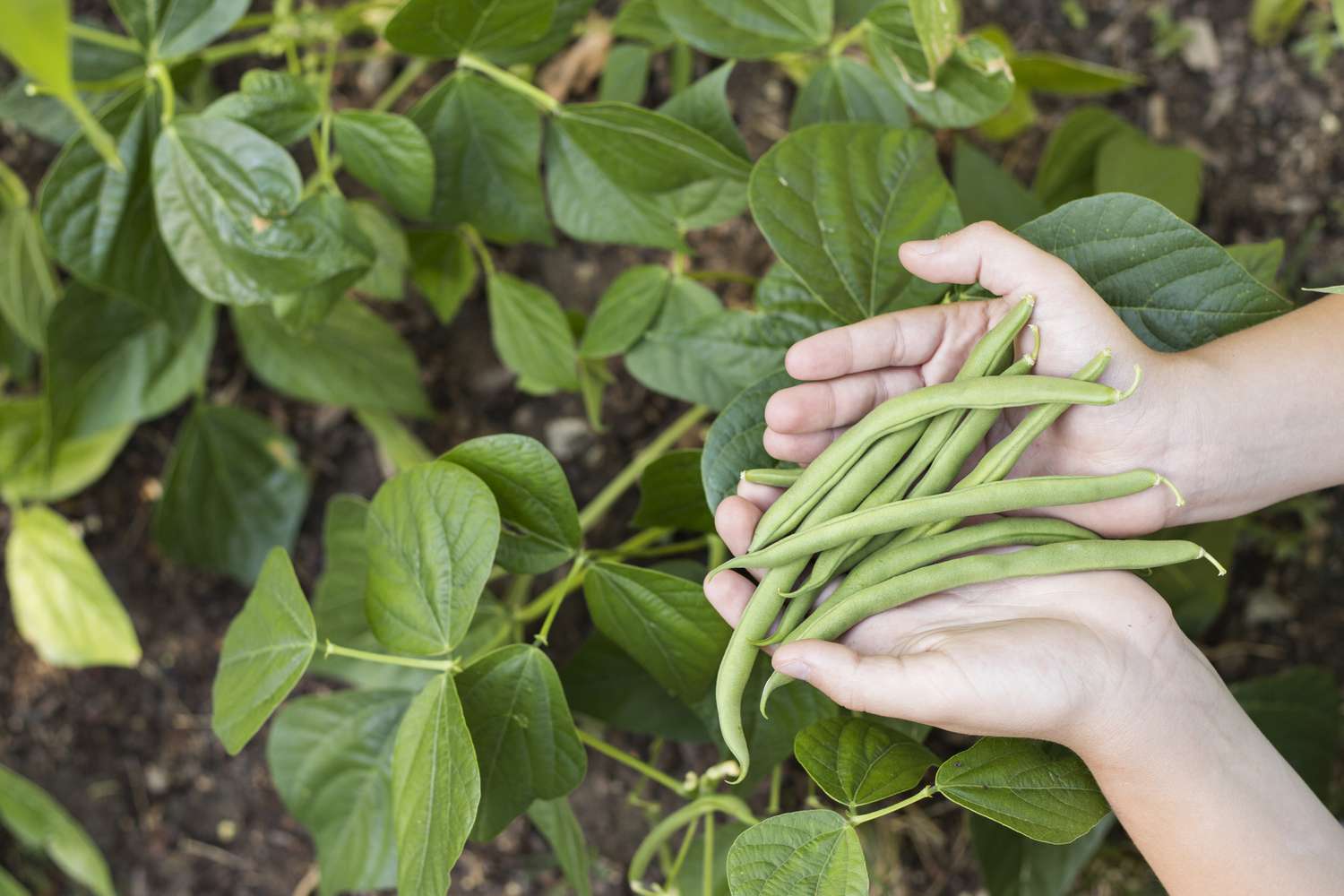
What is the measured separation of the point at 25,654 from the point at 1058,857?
2.54 meters

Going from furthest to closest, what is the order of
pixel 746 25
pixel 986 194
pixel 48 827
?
pixel 48 827
pixel 986 194
pixel 746 25

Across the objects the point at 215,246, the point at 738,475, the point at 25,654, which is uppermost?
the point at 215,246

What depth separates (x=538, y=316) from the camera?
6.34 feet

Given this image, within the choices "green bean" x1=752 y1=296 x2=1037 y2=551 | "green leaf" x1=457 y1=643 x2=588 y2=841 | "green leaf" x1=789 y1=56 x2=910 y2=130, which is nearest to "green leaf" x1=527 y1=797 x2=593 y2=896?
"green leaf" x1=457 y1=643 x2=588 y2=841

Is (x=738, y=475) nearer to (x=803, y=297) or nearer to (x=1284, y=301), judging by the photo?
(x=803, y=297)

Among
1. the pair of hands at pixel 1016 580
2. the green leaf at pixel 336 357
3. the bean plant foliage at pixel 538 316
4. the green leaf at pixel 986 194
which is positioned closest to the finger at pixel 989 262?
the pair of hands at pixel 1016 580

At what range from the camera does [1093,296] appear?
1.30 m

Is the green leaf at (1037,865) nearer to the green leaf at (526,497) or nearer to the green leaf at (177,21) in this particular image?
the green leaf at (526,497)

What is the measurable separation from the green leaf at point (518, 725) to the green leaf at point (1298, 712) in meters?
1.32

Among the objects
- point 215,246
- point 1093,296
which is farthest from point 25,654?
point 1093,296

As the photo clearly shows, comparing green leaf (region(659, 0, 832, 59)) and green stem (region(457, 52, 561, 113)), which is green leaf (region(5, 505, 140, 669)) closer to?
green stem (region(457, 52, 561, 113))

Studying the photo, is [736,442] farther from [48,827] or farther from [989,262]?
[48,827]

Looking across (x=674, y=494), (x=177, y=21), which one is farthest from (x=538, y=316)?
(x=177, y=21)

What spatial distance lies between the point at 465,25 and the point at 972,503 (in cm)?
105
